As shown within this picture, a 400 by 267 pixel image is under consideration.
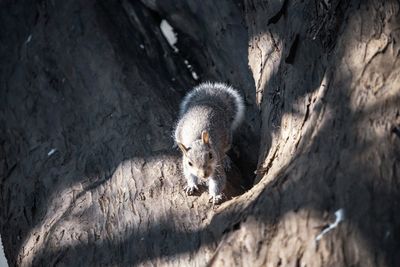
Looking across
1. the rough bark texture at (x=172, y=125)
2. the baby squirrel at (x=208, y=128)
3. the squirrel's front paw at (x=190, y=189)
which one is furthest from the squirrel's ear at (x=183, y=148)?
the squirrel's front paw at (x=190, y=189)

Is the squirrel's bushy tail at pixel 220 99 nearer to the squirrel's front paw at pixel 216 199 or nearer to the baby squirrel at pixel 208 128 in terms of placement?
the baby squirrel at pixel 208 128

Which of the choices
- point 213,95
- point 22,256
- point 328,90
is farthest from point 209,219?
point 213,95

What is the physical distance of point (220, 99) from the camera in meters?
4.19

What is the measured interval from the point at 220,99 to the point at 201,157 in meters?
0.61

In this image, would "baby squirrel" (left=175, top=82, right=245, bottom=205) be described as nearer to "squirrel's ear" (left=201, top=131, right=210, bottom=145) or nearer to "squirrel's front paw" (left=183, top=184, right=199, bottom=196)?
"squirrel's ear" (left=201, top=131, right=210, bottom=145)

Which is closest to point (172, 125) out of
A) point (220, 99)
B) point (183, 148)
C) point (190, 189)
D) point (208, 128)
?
point (183, 148)

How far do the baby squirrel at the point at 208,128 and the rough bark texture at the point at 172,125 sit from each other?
0.32 ft

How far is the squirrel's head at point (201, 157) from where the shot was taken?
3.52m

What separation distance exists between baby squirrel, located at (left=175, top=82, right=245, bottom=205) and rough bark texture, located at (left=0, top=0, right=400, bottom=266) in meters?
0.10

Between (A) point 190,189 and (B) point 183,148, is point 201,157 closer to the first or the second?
(B) point 183,148

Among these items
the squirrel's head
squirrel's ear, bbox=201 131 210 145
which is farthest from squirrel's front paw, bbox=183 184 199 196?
squirrel's ear, bbox=201 131 210 145

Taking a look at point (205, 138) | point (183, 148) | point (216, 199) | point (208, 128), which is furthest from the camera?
point (208, 128)

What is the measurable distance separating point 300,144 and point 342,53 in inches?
17.3

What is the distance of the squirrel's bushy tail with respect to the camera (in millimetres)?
4105
